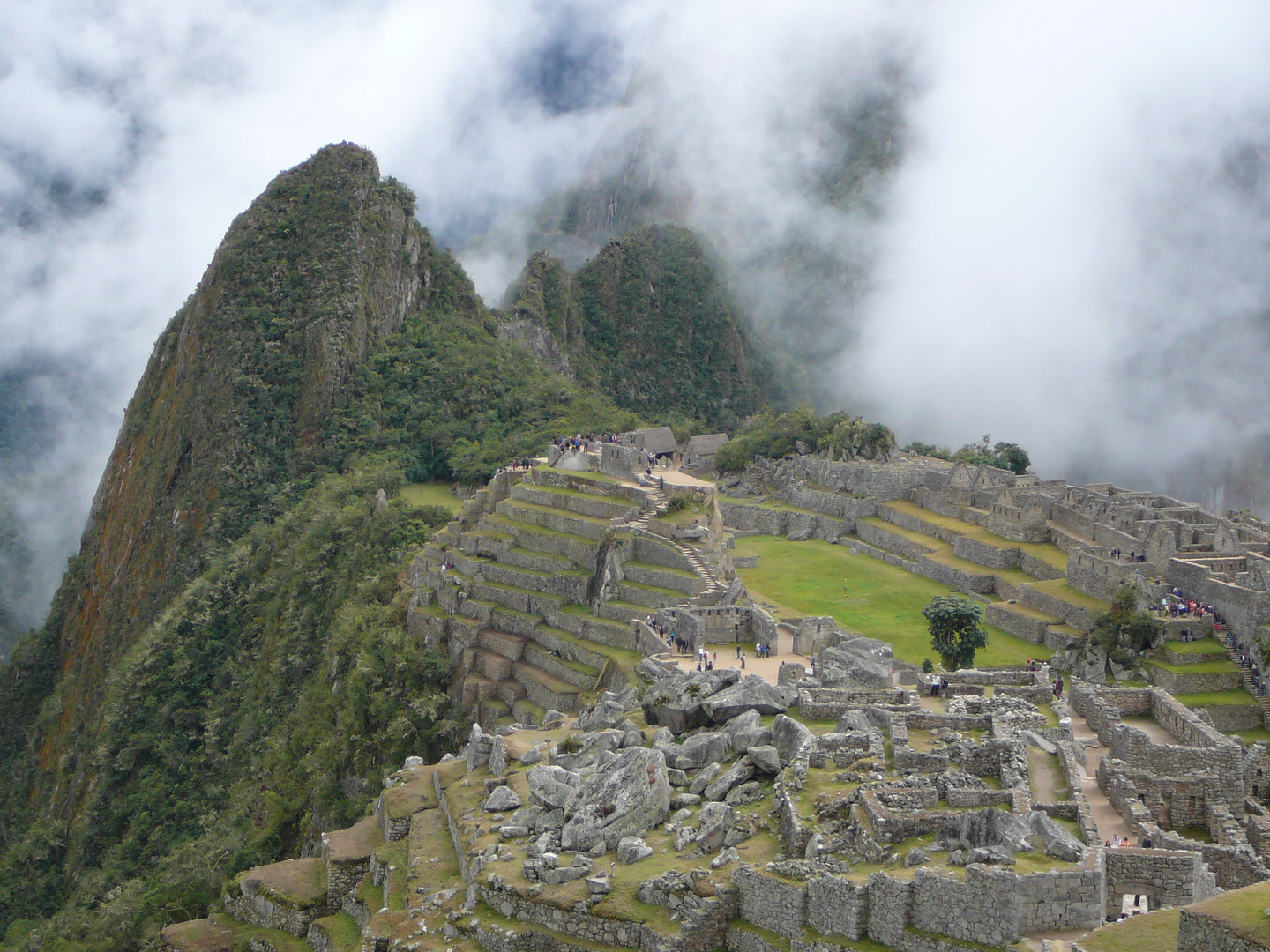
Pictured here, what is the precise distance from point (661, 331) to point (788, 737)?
117303mm

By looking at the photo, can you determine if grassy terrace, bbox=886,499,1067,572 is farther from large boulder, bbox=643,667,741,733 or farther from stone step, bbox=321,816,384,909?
stone step, bbox=321,816,384,909

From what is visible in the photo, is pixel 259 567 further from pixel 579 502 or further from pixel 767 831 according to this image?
pixel 767 831

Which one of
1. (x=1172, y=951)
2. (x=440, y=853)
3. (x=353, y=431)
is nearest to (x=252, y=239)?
(x=353, y=431)

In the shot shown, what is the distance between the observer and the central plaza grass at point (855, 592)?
40031 millimetres

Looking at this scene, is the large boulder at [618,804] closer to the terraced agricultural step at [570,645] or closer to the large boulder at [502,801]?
the large boulder at [502,801]

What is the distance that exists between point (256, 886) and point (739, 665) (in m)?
11.2

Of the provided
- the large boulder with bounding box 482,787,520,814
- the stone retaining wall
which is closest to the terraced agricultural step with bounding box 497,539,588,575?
the large boulder with bounding box 482,787,520,814

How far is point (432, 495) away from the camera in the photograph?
67.7 meters

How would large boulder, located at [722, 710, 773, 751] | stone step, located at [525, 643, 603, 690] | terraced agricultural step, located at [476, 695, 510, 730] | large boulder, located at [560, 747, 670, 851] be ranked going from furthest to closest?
terraced agricultural step, located at [476, 695, 510, 730], stone step, located at [525, 643, 603, 690], large boulder, located at [722, 710, 773, 751], large boulder, located at [560, 747, 670, 851]

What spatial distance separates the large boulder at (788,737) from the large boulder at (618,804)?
1.52 metres

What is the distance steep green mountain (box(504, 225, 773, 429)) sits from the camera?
121188 millimetres

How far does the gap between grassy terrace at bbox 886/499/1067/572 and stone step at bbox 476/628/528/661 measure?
65.4 ft

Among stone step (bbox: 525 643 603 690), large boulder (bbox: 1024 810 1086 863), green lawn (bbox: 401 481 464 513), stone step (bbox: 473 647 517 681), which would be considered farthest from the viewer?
green lawn (bbox: 401 481 464 513)

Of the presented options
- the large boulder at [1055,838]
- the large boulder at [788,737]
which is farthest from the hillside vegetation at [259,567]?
the large boulder at [1055,838]
